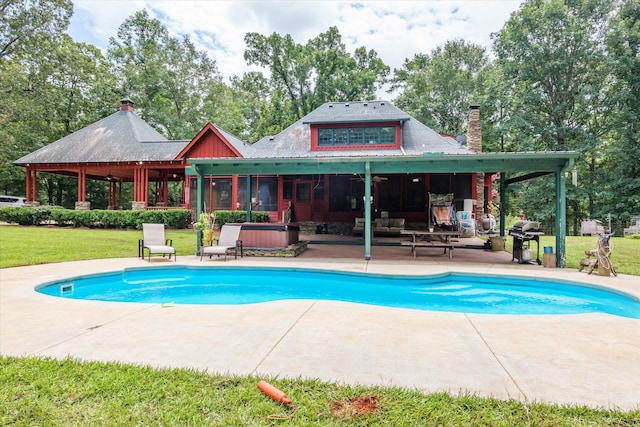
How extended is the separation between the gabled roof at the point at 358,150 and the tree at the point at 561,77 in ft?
29.7

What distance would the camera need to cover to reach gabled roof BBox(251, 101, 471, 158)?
15.5 m

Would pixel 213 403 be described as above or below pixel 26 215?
below

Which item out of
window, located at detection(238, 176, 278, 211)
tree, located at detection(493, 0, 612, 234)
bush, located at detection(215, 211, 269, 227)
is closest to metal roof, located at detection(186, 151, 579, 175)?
bush, located at detection(215, 211, 269, 227)

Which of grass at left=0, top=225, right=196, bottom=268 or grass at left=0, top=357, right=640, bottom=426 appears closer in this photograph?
grass at left=0, top=357, right=640, bottom=426

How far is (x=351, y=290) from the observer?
21.4 ft

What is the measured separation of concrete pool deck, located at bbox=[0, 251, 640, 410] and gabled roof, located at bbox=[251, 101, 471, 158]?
37.7ft

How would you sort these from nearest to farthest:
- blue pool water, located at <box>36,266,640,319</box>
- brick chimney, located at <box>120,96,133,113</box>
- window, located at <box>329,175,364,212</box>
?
blue pool water, located at <box>36,266,640,319</box> → window, located at <box>329,175,364,212</box> → brick chimney, located at <box>120,96,133,113</box>

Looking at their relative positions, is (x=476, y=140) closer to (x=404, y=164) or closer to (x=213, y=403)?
(x=404, y=164)

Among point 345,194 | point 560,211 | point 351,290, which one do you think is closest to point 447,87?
point 345,194

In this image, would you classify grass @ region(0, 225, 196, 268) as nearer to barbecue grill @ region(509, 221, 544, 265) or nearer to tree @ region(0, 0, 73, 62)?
barbecue grill @ region(509, 221, 544, 265)

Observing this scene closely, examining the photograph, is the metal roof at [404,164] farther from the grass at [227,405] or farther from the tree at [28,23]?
the tree at [28,23]

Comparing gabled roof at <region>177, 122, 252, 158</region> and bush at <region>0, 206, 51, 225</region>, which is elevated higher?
gabled roof at <region>177, 122, 252, 158</region>

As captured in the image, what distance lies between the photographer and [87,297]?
572 cm

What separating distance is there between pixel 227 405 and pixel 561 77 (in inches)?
1066
